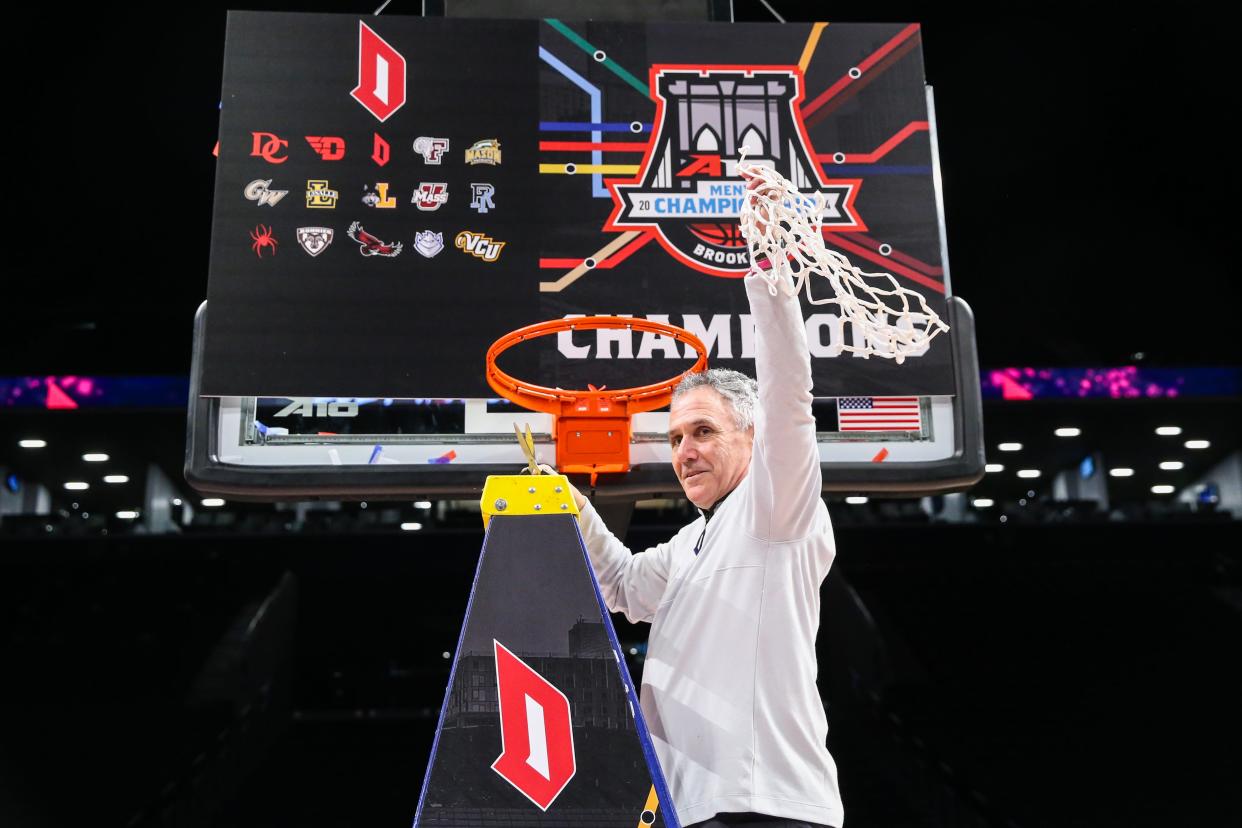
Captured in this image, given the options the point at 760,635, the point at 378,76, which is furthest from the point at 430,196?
the point at 760,635

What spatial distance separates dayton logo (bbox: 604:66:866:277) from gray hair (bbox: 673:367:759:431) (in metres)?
0.74

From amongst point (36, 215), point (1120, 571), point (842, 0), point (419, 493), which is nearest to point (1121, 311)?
point (1120, 571)

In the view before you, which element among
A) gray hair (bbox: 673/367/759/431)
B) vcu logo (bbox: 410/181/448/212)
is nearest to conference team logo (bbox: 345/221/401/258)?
vcu logo (bbox: 410/181/448/212)

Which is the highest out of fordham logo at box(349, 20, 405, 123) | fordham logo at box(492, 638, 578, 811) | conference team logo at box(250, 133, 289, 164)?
fordham logo at box(349, 20, 405, 123)

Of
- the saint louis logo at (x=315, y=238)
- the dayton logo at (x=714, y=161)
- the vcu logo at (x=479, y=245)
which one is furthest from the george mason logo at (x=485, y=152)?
the saint louis logo at (x=315, y=238)

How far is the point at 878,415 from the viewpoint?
3.02m

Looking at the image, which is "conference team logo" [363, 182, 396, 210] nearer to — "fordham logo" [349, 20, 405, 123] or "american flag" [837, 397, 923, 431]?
"fordham logo" [349, 20, 405, 123]

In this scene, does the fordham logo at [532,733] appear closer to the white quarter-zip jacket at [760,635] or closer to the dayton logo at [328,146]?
the white quarter-zip jacket at [760,635]

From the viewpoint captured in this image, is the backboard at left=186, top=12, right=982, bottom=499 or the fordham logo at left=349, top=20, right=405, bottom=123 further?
the fordham logo at left=349, top=20, right=405, bottom=123

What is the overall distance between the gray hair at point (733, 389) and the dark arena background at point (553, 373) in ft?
1.81

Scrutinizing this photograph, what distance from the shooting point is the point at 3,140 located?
7703 millimetres

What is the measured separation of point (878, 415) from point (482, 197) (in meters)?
1.18

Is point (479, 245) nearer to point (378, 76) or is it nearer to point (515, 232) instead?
point (515, 232)

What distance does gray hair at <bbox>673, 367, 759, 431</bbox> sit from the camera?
7.64 ft
